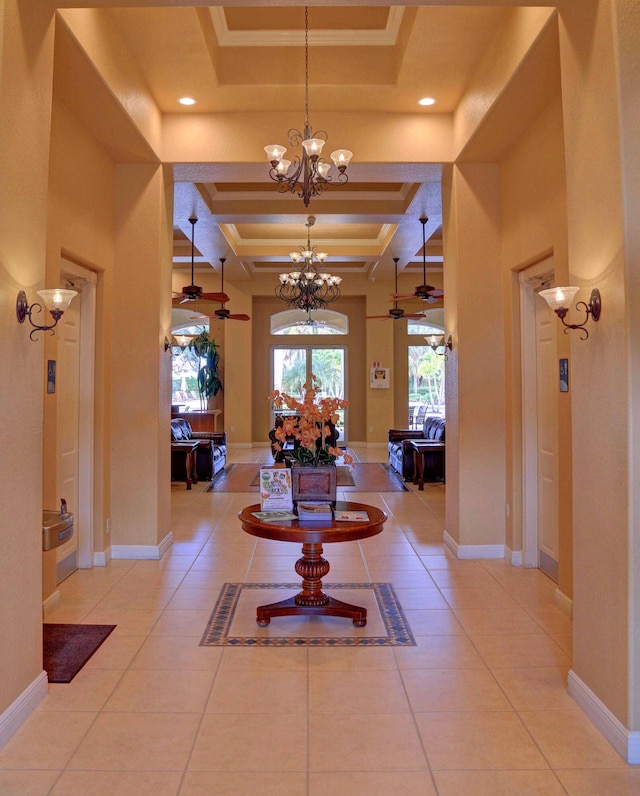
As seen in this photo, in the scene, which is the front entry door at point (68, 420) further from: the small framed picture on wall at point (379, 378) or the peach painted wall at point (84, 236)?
the small framed picture on wall at point (379, 378)

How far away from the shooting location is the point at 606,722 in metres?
2.44

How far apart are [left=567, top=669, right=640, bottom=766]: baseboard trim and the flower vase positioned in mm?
1657

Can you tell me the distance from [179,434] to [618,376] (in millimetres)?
8197

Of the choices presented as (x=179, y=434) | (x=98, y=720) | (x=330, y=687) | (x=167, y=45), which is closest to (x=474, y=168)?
(x=167, y=45)

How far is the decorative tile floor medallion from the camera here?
341 centimetres

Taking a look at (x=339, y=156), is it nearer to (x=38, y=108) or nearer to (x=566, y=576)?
(x=38, y=108)

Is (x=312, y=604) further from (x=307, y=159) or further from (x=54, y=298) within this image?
(x=307, y=159)

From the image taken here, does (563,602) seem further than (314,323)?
No

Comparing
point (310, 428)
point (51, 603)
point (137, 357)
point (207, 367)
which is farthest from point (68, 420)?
point (207, 367)

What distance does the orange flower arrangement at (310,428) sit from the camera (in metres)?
3.65

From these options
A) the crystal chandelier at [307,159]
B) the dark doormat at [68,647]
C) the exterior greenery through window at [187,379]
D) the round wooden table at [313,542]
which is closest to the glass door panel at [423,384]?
the exterior greenery through window at [187,379]

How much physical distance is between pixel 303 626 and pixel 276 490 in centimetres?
85

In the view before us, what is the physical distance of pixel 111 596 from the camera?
419cm

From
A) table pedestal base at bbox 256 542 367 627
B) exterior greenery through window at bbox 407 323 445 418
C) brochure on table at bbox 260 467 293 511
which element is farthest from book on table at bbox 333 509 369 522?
exterior greenery through window at bbox 407 323 445 418
